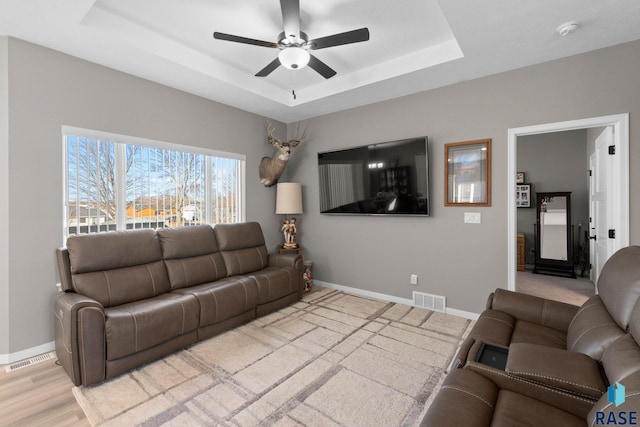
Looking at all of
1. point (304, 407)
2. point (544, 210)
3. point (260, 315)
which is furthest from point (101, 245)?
point (544, 210)

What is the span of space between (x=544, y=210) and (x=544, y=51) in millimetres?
3747

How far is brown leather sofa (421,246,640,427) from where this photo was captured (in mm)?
1096

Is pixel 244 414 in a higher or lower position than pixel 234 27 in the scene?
lower

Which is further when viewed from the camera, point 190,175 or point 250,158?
point 250,158

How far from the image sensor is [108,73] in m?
2.99

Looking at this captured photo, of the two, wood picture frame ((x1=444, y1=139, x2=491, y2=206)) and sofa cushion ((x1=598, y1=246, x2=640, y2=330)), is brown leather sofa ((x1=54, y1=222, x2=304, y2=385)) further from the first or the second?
sofa cushion ((x1=598, y1=246, x2=640, y2=330))

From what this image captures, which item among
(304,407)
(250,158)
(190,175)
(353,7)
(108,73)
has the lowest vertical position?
(304,407)

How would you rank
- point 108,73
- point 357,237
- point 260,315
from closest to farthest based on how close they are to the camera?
point 108,73 → point 260,315 → point 357,237

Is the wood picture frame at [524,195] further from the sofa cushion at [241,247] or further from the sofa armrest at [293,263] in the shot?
the sofa cushion at [241,247]

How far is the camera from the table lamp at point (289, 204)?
14.6ft

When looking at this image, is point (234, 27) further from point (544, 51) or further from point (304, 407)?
point (304, 407)

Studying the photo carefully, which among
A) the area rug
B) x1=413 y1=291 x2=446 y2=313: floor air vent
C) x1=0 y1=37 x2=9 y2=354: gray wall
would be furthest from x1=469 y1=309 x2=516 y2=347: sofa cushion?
x1=0 y1=37 x2=9 y2=354: gray wall

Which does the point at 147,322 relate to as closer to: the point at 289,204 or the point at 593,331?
the point at 289,204

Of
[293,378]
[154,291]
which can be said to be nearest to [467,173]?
[293,378]
